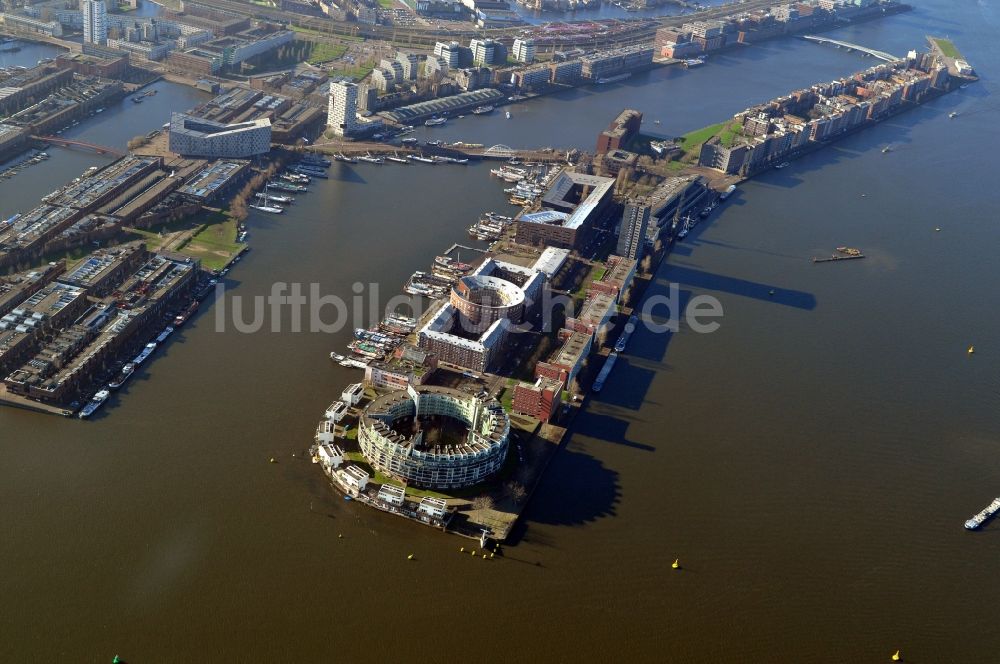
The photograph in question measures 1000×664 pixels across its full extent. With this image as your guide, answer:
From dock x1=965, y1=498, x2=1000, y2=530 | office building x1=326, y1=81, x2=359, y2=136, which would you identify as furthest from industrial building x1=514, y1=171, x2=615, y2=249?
dock x1=965, y1=498, x2=1000, y2=530

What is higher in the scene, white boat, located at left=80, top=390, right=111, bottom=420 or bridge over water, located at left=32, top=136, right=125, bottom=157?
bridge over water, located at left=32, top=136, right=125, bottom=157

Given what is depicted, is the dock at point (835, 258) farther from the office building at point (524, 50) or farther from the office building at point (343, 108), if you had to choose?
the office building at point (524, 50)

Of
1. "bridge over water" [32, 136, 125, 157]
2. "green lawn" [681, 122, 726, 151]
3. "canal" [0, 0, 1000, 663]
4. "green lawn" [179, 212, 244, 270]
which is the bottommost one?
"canal" [0, 0, 1000, 663]

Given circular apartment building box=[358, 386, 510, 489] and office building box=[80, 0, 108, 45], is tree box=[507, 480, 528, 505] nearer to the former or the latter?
circular apartment building box=[358, 386, 510, 489]

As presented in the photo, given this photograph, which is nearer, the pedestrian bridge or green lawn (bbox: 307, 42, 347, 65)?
green lawn (bbox: 307, 42, 347, 65)

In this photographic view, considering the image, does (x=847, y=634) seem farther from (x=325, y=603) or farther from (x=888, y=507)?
(x=325, y=603)

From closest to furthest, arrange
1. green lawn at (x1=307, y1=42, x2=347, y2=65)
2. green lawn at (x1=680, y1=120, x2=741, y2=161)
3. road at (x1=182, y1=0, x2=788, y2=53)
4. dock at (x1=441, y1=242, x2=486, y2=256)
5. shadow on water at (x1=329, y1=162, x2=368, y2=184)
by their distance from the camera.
Result: dock at (x1=441, y1=242, x2=486, y2=256), shadow on water at (x1=329, y1=162, x2=368, y2=184), green lawn at (x1=680, y1=120, x2=741, y2=161), green lawn at (x1=307, y1=42, x2=347, y2=65), road at (x1=182, y1=0, x2=788, y2=53)

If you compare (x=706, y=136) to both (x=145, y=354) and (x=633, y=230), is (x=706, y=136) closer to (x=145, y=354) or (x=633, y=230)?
(x=633, y=230)
